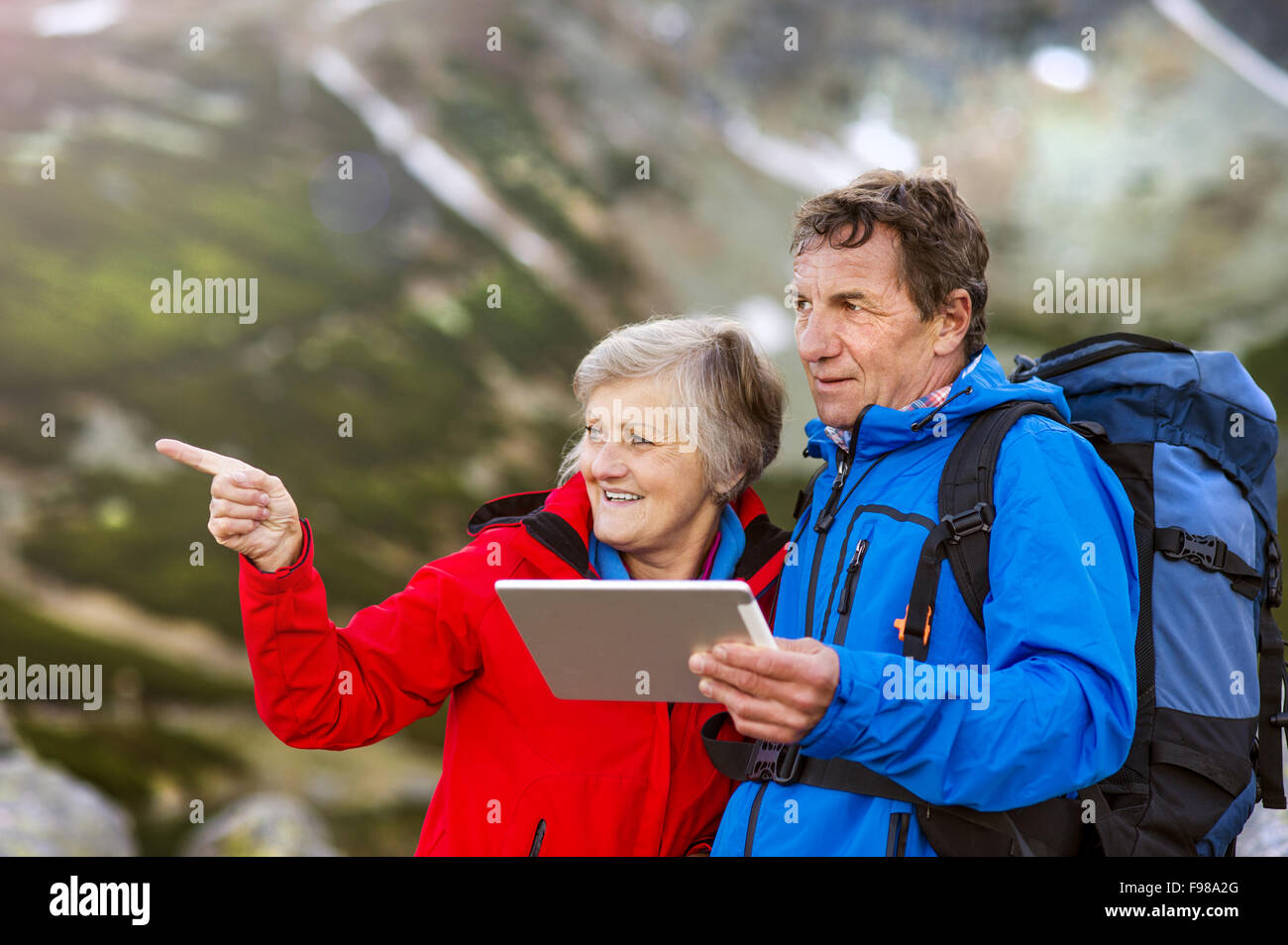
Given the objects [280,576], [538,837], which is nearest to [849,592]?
[538,837]

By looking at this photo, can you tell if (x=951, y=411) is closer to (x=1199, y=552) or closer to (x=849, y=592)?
Answer: (x=849, y=592)

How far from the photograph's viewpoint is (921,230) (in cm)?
A: 204

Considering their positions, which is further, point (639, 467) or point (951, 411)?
point (639, 467)

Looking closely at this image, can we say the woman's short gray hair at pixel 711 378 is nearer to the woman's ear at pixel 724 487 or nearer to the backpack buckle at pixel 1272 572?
the woman's ear at pixel 724 487

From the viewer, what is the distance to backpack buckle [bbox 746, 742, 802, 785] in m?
1.84

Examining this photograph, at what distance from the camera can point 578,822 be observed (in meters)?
2.15

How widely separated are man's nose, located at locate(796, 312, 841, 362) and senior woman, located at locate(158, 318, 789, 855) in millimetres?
374

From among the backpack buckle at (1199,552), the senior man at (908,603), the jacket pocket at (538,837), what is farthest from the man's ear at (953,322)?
the jacket pocket at (538,837)

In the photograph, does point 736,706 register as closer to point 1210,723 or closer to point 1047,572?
point 1047,572

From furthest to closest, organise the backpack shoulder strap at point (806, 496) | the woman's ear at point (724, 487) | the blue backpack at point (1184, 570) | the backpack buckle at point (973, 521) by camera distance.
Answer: the woman's ear at point (724, 487), the backpack shoulder strap at point (806, 496), the blue backpack at point (1184, 570), the backpack buckle at point (973, 521)

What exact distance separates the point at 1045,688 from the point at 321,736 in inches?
57.0

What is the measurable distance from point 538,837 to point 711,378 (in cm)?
107

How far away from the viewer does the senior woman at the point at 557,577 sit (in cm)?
209

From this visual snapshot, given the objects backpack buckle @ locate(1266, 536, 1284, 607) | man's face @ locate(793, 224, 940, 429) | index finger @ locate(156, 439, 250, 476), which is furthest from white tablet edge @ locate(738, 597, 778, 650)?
backpack buckle @ locate(1266, 536, 1284, 607)
